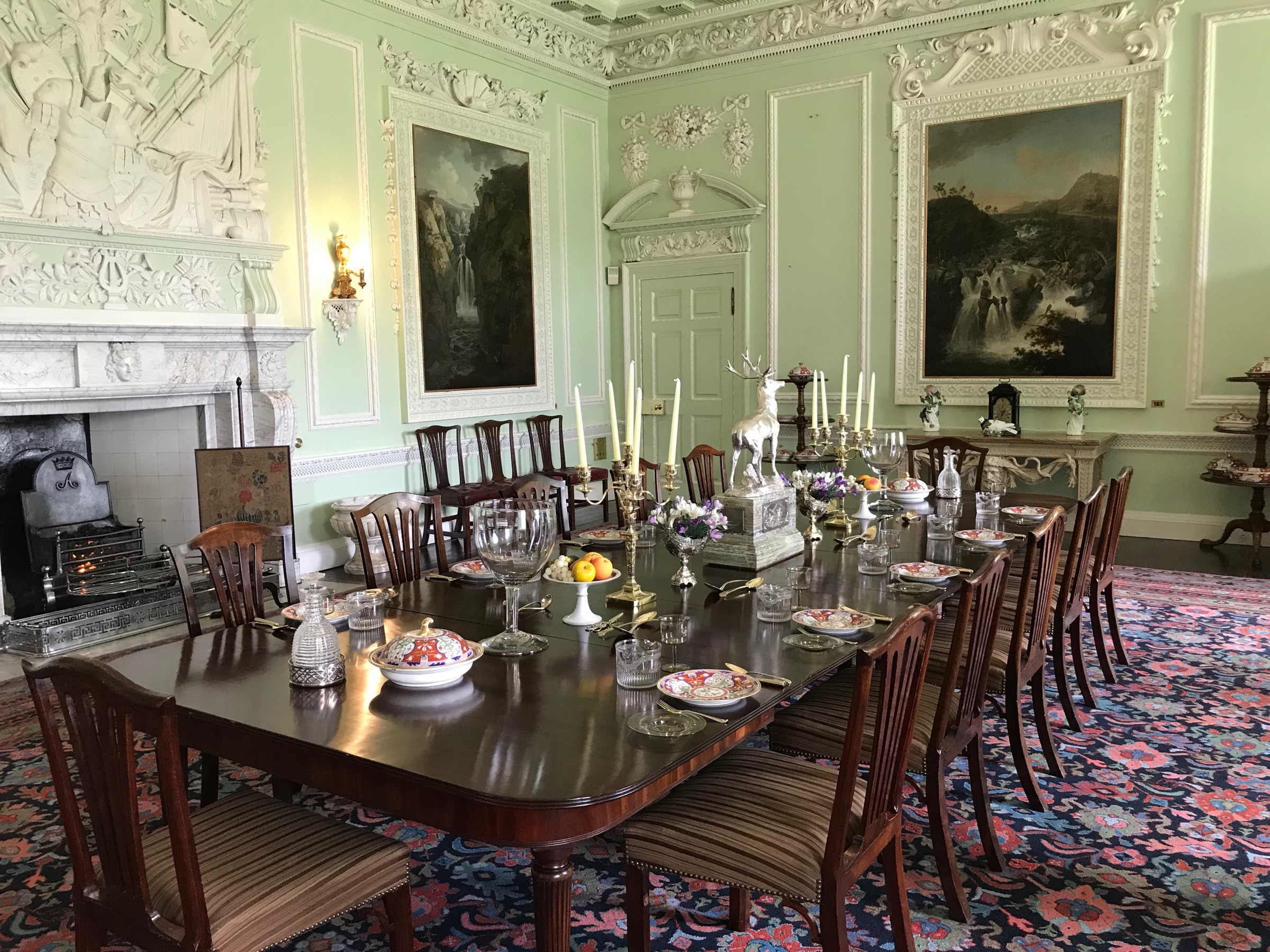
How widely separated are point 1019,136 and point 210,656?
707 centimetres

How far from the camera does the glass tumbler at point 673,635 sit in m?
2.30

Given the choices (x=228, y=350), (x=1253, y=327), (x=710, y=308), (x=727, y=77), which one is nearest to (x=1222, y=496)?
(x=1253, y=327)

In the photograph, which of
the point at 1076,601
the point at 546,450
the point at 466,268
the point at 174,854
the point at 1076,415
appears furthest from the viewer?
the point at 546,450

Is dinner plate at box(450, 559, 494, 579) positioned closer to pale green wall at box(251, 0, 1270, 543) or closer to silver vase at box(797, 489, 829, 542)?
silver vase at box(797, 489, 829, 542)

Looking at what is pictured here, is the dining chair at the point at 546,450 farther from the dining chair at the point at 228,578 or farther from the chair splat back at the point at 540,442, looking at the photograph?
the dining chair at the point at 228,578

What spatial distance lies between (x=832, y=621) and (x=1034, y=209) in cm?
599

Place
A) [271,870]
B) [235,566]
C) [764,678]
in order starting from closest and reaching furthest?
1. [271,870]
2. [764,678]
3. [235,566]

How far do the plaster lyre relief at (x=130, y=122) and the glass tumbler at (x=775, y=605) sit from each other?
4429 mm

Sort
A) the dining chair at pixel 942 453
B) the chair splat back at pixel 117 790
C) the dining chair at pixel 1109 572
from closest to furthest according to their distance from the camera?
the chair splat back at pixel 117 790 → the dining chair at pixel 1109 572 → the dining chair at pixel 942 453

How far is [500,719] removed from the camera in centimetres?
203

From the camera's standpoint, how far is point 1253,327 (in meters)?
6.89

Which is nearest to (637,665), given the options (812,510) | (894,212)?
(812,510)

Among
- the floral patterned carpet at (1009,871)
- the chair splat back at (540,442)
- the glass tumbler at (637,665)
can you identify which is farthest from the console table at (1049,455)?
the glass tumbler at (637,665)

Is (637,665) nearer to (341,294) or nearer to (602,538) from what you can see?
(602,538)
